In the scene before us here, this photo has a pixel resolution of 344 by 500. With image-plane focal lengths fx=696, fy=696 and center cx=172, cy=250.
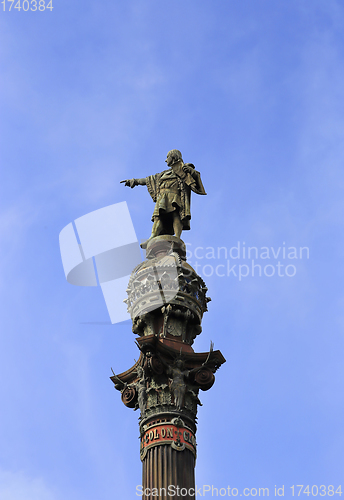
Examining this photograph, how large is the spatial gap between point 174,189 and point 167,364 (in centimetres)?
949

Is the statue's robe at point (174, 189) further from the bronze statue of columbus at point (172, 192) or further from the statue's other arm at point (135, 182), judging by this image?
the statue's other arm at point (135, 182)

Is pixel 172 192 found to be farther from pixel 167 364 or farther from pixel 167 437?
pixel 167 437

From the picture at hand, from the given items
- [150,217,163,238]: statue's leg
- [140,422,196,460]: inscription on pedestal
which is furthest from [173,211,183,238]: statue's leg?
[140,422,196,460]: inscription on pedestal

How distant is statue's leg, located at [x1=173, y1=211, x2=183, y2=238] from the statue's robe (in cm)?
14

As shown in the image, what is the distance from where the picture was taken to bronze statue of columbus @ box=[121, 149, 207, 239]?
2827cm

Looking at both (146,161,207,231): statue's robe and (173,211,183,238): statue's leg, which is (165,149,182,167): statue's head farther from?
(173,211,183,238): statue's leg

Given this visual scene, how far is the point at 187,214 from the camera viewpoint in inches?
1113

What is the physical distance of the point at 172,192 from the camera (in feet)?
94.5

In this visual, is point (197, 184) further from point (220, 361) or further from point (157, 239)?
point (220, 361)

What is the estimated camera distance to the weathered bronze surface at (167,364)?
20.2 metres

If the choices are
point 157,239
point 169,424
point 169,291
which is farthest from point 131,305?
point 169,424

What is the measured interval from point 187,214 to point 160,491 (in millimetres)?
12228

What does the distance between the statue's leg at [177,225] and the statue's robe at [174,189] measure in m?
0.14

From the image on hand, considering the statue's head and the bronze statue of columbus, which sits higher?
the statue's head
